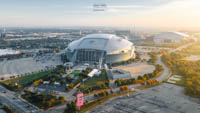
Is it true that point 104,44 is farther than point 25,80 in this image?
Yes

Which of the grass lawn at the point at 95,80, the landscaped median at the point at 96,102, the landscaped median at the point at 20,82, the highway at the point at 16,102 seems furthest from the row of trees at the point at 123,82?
the landscaped median at the point at 20,82

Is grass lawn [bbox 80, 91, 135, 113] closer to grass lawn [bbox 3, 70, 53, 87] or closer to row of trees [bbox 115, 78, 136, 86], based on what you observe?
row of trees [bbox 115, 78, 136, 86]

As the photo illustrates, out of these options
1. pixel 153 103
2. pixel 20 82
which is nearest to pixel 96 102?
pixel 153 103

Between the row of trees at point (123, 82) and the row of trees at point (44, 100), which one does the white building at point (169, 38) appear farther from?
the row of trees at point (44, 100)

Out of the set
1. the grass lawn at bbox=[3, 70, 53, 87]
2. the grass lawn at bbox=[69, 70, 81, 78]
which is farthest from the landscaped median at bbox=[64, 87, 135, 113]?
the grass lawn at bbox=[3, 70, 53, 87]

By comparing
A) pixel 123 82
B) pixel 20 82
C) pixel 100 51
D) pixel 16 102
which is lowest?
pixel 16 102

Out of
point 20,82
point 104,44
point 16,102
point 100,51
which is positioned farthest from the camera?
point 104,44

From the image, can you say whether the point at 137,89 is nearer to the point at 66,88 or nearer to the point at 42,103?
the point at 66,88

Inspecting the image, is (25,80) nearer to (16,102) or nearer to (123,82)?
(16,102)
